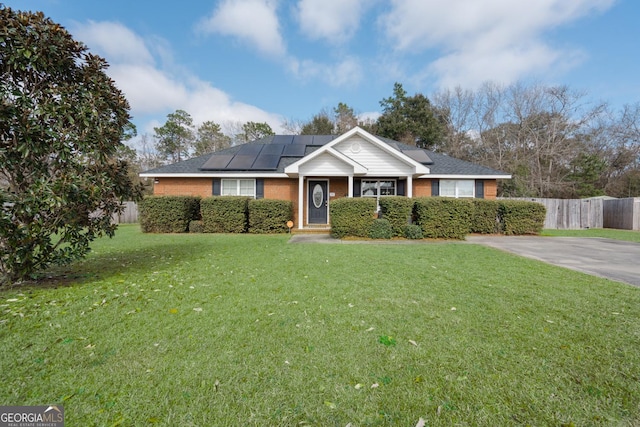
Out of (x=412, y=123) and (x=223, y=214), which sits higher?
(x=412, y=123)

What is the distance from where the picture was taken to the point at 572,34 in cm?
1480

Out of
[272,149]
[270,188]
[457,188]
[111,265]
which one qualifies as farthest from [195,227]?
[457,188]

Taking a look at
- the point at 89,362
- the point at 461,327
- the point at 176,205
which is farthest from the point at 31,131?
the point at 176,205

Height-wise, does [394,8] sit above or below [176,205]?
above

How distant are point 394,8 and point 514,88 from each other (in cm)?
2192

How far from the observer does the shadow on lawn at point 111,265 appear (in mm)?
4843

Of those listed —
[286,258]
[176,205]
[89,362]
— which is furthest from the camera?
[176,205]

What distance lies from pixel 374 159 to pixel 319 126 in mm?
18735

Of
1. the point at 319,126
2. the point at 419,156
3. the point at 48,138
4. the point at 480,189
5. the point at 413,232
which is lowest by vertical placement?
the point at 413,232

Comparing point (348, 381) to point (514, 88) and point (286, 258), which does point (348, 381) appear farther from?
point (514, 88)

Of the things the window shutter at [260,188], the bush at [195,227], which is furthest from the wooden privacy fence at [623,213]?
the bush at [195,227]

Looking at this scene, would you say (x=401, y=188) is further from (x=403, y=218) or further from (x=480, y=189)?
(x=480, y=189)

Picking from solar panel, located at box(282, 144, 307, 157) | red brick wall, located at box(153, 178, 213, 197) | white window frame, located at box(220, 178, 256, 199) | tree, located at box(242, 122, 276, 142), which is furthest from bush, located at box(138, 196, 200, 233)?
tree, located at box(242, 122, 276, 142)

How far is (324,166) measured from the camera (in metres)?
13.0
